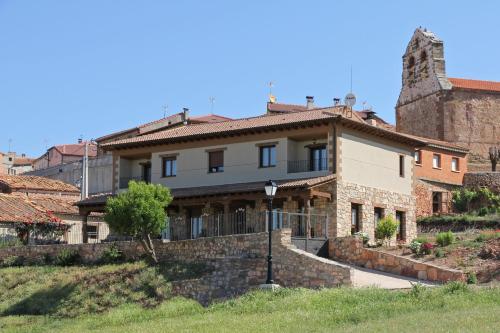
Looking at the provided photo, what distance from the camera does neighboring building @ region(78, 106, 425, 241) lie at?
38062 millimetres

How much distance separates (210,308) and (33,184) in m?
30.9

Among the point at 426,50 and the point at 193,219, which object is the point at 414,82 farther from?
the point at 193,219

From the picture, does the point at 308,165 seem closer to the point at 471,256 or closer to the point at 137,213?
the point at 137,213

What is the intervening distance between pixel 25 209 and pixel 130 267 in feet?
46.2

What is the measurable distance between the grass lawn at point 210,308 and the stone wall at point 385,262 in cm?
507

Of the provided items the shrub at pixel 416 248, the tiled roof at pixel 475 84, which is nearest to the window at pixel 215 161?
the shrub at pixel 416 248

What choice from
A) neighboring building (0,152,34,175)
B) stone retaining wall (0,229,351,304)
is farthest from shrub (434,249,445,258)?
neighboring building (0,152,34,175)

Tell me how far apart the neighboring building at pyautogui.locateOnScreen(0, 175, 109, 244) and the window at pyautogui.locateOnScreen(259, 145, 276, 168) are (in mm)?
11121

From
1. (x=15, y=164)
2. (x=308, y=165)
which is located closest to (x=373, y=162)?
(x=308, y=165)

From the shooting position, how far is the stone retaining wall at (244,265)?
30688 mm

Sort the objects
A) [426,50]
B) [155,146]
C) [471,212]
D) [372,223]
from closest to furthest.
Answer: [372,223] < [155,146] < [471,212] < [426,50]

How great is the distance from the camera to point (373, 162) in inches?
1608

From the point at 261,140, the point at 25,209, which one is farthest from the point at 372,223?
the point at 25,209

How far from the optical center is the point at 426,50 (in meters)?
65.9
